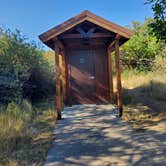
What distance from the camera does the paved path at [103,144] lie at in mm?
4504

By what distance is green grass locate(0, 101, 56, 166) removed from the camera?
15.6ft

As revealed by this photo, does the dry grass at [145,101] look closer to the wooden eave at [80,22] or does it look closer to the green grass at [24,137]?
the green grass at [24,137]

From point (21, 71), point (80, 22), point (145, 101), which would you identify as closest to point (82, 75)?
point (21, 71)

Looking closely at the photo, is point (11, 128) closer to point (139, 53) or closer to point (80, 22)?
point (80, 22)

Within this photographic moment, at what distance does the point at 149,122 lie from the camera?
738 cm

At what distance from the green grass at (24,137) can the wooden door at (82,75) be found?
82.6 inches

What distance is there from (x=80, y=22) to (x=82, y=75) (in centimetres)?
305

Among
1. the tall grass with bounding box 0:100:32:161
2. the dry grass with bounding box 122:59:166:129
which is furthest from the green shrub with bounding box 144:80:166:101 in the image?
the tall grass with bounding box 0:100:32:161

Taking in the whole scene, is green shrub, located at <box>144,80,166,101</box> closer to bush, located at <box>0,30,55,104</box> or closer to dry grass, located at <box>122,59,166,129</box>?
dry grass, located at <box>122,59,166,129</box>

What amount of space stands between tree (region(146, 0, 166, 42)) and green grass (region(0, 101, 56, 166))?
3925 millimetres

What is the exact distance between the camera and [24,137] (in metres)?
6.00

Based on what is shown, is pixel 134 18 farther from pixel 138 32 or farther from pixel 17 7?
pixel 17 7

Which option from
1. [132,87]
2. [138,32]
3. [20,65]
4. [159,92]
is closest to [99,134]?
[20,65]

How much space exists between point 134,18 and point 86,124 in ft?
65.8
